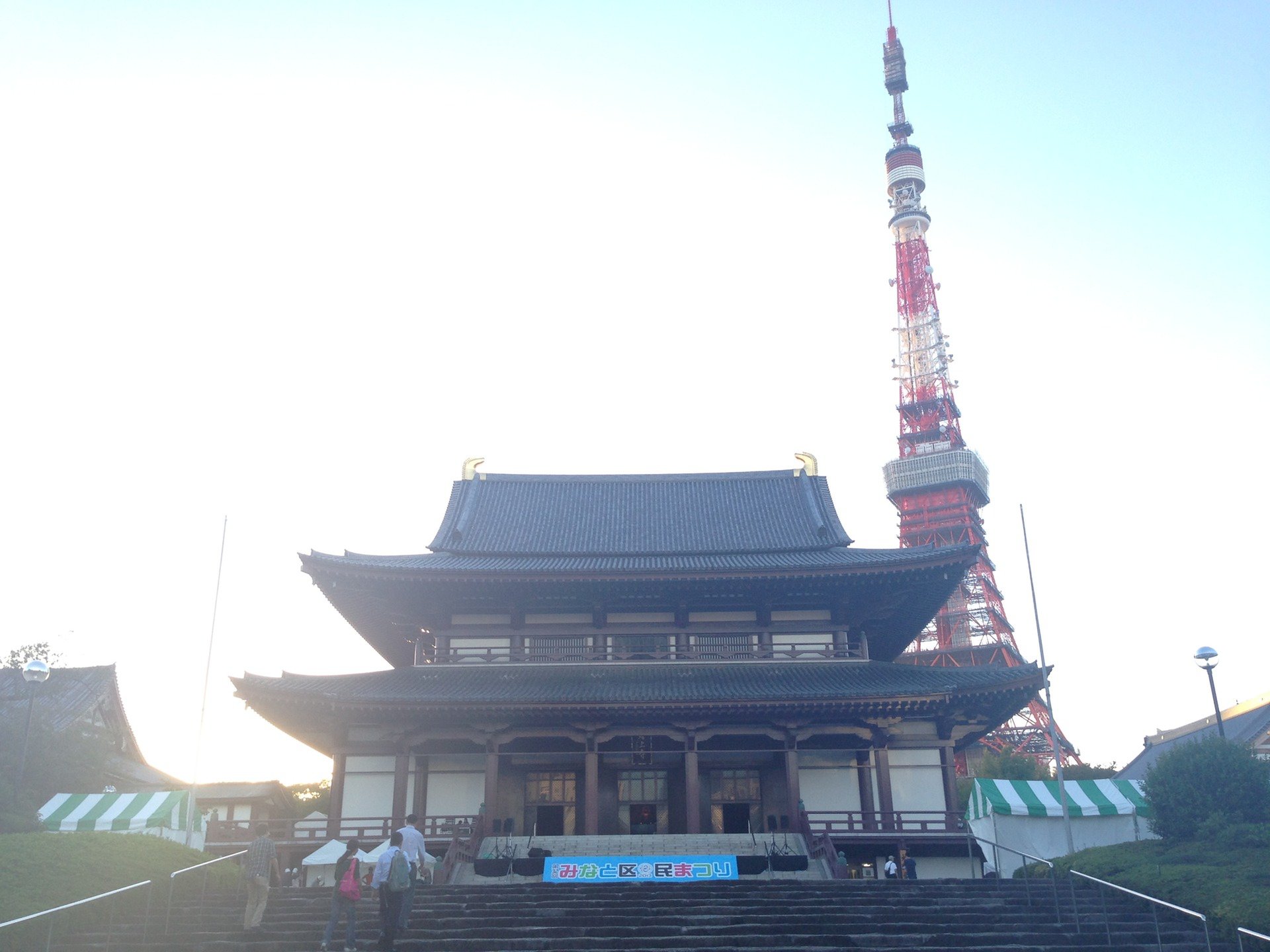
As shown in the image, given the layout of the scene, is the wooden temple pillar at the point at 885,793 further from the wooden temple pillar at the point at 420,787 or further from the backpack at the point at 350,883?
the backpack at the point at 350,883

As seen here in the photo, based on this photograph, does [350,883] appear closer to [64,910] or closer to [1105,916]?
[64,910]

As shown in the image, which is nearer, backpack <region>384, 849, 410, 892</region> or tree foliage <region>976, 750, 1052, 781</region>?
backpack <region>384, 849, 410, 892</region>

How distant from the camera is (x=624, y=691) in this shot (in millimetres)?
28047

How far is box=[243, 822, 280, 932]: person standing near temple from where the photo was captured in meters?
17.4

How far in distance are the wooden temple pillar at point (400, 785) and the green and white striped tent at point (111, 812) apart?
13.0 meters

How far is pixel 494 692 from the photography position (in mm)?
28094

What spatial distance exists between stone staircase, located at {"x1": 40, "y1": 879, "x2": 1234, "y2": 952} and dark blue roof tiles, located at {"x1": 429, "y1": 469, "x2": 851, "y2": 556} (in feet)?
52.1

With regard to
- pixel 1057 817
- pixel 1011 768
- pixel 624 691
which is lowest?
pixel 1057 817

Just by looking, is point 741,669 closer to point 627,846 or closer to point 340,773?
point 627,846

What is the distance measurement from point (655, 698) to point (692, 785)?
9.61 ft

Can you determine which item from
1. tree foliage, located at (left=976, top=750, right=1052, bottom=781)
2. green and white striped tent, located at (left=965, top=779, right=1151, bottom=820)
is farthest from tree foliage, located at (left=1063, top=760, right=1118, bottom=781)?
green and white striped tent, located at (left=965, top=779, right=1151, bottom=820)

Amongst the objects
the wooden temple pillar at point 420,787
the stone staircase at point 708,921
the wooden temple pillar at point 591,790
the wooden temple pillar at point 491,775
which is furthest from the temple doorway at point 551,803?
the stone staircase at point 708,921

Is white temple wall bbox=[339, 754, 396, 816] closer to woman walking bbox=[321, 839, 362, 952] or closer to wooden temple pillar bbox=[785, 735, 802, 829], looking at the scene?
wooden temple pillar bbox=[785, 735, 802, 829]

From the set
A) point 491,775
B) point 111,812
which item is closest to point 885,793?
point 491,775
